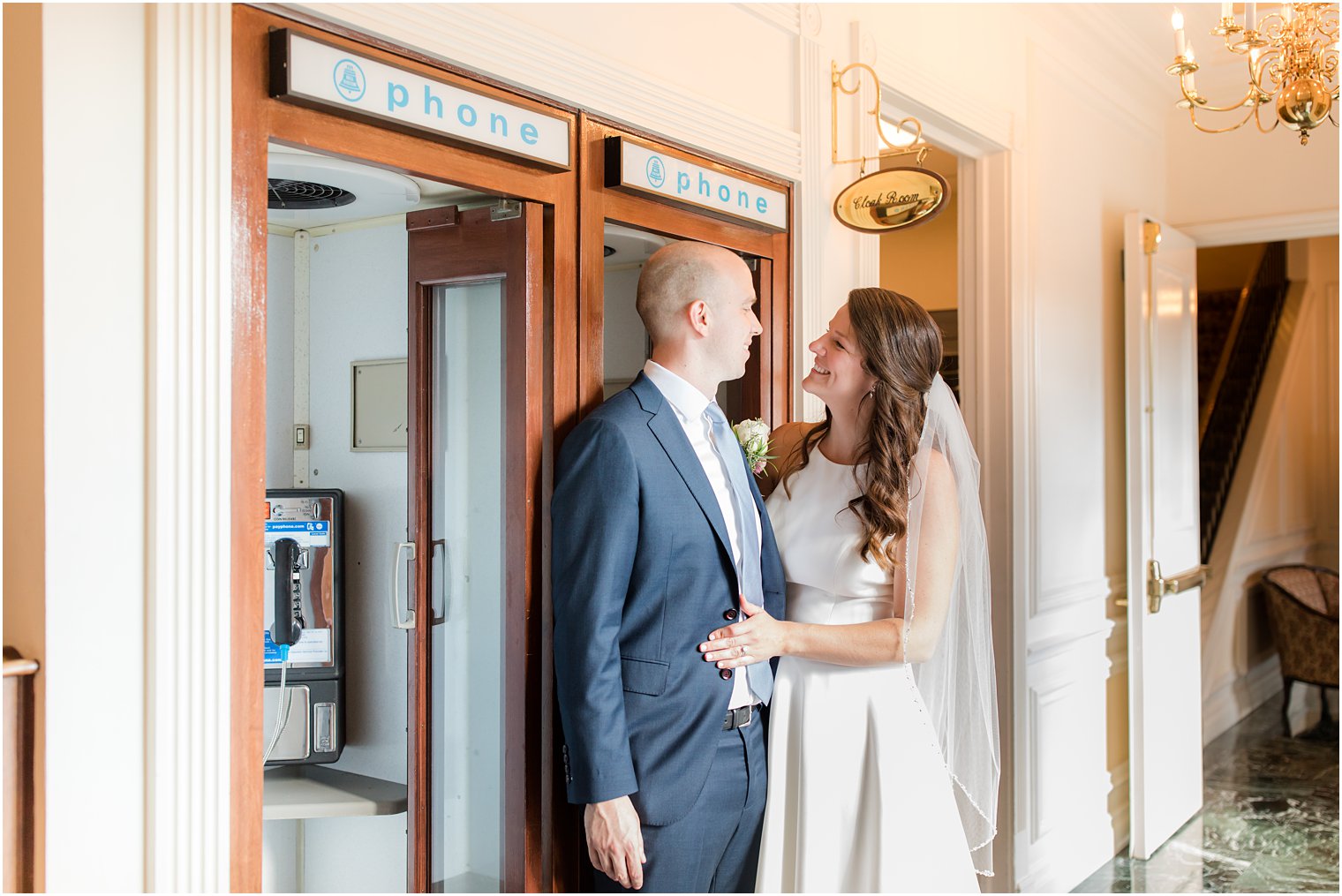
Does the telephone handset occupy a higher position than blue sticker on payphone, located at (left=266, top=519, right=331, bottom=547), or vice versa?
blue sticker on payphone, located at (left=266, top=519, right=331, bottom=547)

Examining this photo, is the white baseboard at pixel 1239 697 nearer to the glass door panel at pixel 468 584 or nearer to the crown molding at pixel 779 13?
the crown molding at pixel 779 13

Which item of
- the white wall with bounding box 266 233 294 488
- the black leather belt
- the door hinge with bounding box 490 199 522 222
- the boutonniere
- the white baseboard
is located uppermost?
the door hinge with bounding box 490 199 522 222

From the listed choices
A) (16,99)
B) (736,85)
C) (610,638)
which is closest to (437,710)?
(610,638)

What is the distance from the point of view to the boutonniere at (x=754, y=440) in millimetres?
2549

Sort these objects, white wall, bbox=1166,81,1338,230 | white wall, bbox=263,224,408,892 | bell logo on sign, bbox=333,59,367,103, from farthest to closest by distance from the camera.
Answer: white wall, bbox=1166,81,1338,230 → white wall, bbox=263,224,408,892 → bell logo on sign, bbox=333,59,367,103

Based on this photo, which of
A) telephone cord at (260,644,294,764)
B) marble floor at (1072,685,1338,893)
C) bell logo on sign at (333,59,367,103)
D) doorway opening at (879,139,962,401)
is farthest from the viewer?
doorway opening at (879,139,962,401)

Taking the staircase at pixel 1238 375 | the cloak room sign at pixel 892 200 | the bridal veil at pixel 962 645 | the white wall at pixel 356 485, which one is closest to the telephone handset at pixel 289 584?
the white wall at pixel 356 485

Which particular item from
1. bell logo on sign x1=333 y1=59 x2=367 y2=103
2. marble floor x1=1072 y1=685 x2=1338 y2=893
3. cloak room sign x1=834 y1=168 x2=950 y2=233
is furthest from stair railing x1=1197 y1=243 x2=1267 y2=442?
bell logo on sign x1=333 y1=59 x2=367 y2=103

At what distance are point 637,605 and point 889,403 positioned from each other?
2.53 ft

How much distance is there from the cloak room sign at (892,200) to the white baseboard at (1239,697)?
191 inches

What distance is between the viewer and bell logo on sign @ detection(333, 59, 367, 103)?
185 centimetres

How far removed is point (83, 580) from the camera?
5.14 ft

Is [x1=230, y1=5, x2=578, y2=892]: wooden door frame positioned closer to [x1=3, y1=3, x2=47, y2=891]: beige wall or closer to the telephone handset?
[x1=3, y1=3, x2=47, y2=891]: beige wall

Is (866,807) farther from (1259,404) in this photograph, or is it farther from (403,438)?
(1259,404)
